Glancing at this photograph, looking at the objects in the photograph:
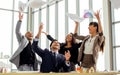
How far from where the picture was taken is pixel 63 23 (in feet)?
21.3

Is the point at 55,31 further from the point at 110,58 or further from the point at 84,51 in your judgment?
the point at 84,51

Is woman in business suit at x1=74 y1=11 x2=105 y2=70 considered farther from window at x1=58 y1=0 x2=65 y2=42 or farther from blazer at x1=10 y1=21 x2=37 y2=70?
window at x1=58 y1=0 x2=65 y2=42

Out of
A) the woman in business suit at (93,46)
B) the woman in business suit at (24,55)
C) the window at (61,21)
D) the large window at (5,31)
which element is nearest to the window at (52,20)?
the window at (61,21)

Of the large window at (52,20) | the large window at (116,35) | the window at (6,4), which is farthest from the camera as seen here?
the window at (6,4)

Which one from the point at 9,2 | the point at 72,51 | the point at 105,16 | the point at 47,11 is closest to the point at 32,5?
the point at 72,51

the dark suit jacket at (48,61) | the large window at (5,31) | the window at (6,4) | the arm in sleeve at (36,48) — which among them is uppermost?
the window at (6,4)

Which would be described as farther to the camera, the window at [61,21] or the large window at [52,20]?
the large window at [52,20]

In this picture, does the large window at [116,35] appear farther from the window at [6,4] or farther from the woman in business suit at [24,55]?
the window at [6,4]

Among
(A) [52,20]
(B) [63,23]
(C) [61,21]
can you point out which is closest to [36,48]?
(B) [63,23]

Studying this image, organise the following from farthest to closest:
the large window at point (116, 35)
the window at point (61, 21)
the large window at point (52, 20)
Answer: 1. the large window at point (52, 20)
2. the window at point (61, 21)
3. the large window at point (116, 35)

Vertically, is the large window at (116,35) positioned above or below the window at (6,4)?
below

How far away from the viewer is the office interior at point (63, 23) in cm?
495

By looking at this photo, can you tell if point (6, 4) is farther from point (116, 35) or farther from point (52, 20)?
point (116, 35)

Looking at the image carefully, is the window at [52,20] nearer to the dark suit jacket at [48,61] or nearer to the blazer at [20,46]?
the blazer at [20,46]
